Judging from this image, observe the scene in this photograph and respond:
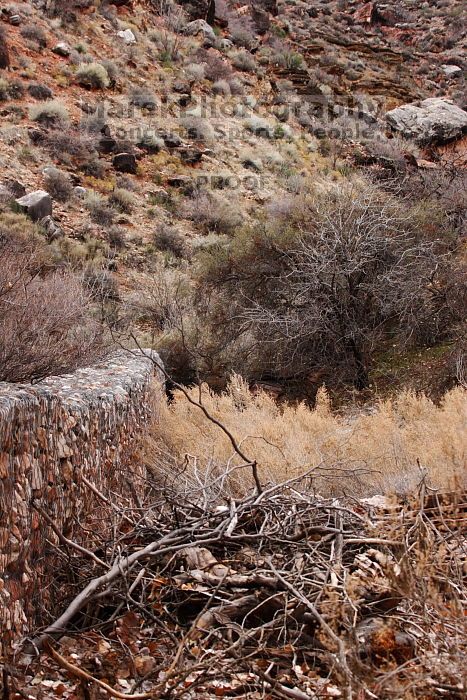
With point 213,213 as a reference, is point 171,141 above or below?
above

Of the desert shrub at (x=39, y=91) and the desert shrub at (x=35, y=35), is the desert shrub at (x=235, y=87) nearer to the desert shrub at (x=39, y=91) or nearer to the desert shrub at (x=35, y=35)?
the desert shrub at (x=35, y=35)

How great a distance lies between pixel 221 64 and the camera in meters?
31.1

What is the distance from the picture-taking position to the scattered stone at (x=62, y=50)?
2589 cm

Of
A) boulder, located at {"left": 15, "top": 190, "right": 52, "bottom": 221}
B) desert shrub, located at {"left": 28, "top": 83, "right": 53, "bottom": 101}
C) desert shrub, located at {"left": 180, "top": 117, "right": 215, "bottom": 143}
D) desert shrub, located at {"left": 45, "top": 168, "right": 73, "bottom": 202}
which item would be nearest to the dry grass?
boulder, located at {"left": 15, "top": 190, "right": 52, "bottom": 221}

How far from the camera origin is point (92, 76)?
25.5 m

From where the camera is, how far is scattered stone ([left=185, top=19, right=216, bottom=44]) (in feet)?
108

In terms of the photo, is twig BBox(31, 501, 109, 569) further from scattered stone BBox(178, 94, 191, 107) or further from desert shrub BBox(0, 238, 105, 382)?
Answer: scattered stone BBox(178, 94, 191, 107)

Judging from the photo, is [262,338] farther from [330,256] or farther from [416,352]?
[416,352]

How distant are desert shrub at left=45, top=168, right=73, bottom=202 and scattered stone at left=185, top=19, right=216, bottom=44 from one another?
53.1 feet

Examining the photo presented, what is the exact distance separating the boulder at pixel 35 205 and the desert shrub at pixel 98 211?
1721 millimetres

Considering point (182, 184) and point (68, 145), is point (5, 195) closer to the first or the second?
point (68, 145)

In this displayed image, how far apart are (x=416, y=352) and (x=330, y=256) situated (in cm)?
240

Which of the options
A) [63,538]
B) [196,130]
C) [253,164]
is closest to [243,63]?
[196,130]

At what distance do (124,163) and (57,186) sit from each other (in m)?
3.52
